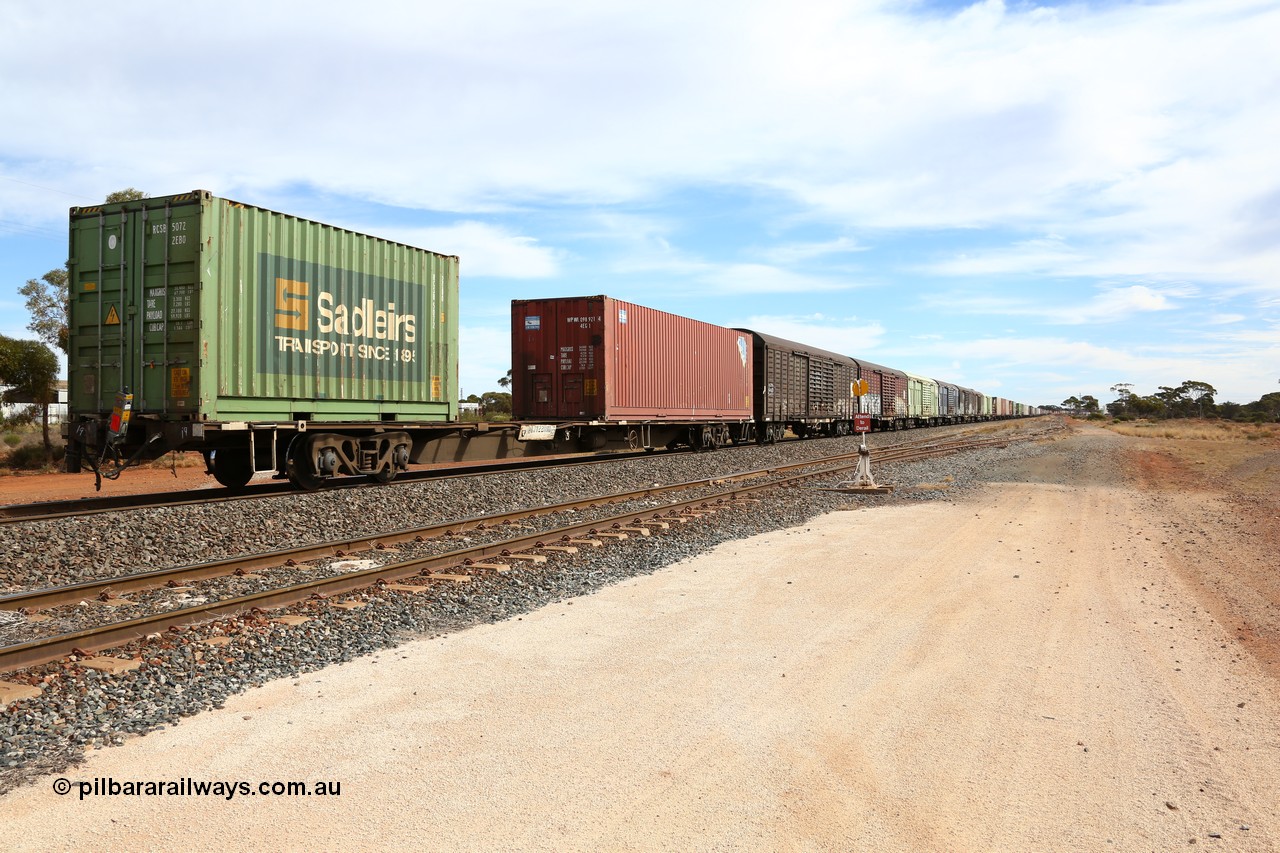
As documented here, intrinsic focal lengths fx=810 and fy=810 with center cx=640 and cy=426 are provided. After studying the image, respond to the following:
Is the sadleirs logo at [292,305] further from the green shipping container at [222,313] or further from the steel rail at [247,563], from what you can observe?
the steel rail at [247,563]

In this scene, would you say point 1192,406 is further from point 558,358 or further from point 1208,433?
point 558,358

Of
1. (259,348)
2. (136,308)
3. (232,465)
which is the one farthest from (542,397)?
(136,308)

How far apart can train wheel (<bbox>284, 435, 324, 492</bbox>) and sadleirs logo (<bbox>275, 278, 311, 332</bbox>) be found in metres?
1.74

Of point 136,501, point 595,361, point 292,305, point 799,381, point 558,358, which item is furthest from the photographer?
point 799,381

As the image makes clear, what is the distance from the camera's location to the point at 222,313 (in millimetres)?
11180

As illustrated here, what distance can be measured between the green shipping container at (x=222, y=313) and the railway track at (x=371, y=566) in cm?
373

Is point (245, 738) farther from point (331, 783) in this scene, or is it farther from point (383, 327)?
point (383, 327)

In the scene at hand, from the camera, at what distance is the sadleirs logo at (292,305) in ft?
39.1

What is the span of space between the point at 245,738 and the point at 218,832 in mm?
935

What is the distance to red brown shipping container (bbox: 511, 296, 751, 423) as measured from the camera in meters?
19.5

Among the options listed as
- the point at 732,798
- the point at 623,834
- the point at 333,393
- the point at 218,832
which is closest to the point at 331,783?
the point at 218,832

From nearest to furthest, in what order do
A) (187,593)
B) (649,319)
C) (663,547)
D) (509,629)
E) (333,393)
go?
(509,629)
(187,593)
(663,547)
(333,393)
(649,319)

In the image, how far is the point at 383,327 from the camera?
13609mm

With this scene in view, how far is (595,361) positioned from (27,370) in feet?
60.0
